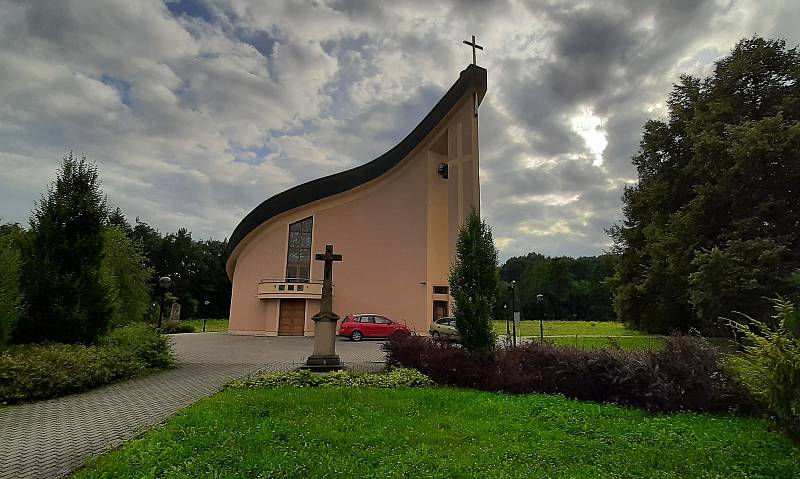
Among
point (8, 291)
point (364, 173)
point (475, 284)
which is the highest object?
point (364, 173)

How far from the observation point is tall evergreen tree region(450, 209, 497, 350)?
942 cm

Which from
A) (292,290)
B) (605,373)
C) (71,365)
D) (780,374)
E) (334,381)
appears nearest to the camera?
(780,374)

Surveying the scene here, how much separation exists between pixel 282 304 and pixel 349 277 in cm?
433

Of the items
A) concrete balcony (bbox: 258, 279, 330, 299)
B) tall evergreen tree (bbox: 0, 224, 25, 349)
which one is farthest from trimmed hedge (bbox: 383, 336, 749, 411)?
concrete balcony (bbox: 258, 279, 330, 299)

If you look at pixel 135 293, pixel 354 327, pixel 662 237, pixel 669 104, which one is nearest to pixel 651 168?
pixel 669 104

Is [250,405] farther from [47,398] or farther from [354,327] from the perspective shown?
[354,327]

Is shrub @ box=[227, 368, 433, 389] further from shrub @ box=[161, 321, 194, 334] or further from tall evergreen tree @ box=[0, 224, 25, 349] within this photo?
shrub @ box=[161, 321, 194, 334]

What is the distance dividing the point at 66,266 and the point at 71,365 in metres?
3.13

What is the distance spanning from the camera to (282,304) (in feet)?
84.1

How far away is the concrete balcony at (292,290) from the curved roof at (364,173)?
4.48 meters

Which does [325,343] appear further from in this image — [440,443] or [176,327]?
[176,327]

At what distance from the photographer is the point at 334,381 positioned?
8.56m

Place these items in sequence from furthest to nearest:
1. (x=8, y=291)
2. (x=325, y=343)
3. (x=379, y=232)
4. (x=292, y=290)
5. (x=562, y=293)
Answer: (x=562, y=293) → (x=379, y=232) → (x=292, y=290) → (x=325, y=343) → (x=8, y=291)

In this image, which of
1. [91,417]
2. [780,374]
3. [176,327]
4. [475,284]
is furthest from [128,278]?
[780,374]
